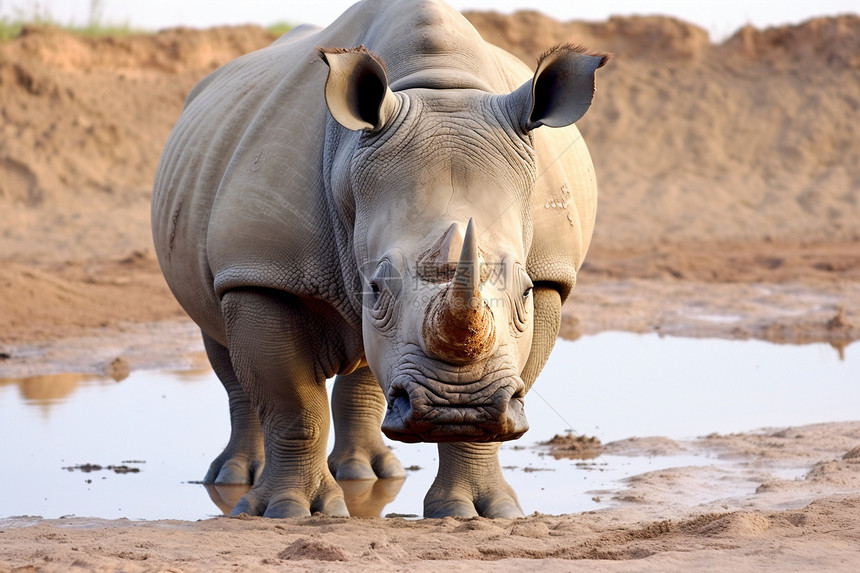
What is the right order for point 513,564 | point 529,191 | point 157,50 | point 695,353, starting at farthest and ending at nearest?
point 157,50 < point 695,353 < point 529,191 < point 513,564

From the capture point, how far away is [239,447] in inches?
232

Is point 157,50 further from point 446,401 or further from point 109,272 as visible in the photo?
point 446,401

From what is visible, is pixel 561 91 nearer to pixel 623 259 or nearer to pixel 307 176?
pixel 307 176

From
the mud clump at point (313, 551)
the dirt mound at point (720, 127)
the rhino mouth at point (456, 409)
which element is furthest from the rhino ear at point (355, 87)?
the dirt mound at point (720, 127)

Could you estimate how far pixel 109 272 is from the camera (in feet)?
47.2

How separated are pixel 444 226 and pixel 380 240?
286 mm

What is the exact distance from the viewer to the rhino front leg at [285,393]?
4730mm

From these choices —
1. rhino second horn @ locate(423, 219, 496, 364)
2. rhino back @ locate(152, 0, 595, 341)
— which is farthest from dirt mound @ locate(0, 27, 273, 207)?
rhino second horn @ locate(423, 219, 496, 364)

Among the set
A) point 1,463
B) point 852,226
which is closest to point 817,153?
point 852,226

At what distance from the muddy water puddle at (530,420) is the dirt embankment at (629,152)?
3039 mm

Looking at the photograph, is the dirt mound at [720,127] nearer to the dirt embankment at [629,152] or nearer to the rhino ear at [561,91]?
the dirt embankment at [629,152]

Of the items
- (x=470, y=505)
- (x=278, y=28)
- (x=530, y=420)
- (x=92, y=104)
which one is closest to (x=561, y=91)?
(x=470, y=505)

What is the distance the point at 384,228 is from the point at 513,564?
3.71 ft

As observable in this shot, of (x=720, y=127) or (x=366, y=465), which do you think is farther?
(x=720, y=127)
